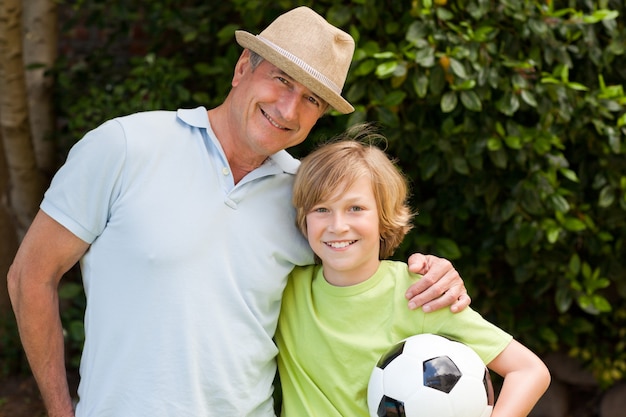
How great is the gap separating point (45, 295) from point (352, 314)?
83 cm

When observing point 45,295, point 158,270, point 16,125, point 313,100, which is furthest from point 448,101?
point 16,125

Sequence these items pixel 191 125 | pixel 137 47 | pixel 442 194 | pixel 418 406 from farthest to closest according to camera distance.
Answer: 1. pixel 137 47
2. pixel 442 194
3. pixel 191 125
4. pixel 418 406

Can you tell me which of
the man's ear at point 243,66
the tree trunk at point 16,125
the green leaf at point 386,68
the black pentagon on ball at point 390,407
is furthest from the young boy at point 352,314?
the tree trunk at point 16,125

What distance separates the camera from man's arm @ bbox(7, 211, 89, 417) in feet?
7.29

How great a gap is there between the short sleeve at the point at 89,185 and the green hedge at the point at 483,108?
1330 mm

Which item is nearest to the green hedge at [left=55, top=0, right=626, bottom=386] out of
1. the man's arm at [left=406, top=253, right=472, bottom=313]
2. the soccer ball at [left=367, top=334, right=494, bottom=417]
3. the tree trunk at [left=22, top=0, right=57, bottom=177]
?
the tree trunk at [left=22, top=0, right=57, bottom=177]

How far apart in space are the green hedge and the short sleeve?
52.4 inches

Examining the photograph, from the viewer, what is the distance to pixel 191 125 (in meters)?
2.34

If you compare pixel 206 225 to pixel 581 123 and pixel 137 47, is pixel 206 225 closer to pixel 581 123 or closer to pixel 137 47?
pixel 581 123

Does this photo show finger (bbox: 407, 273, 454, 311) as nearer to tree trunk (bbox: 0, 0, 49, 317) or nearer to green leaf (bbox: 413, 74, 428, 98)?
green leaf (bbox: 413, 74, 428, 98)

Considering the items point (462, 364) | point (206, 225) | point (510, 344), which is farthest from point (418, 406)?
point (206, 225)

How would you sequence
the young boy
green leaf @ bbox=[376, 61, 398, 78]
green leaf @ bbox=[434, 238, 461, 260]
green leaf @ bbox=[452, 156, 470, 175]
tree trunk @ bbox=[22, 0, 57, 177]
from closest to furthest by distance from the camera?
the young boy
green leaf @ bbox=[376, 61, 398, 78]
green leaf @ bbox=[452, 156, 470, 175]
green leaf @ bbox=[434, 238, 461, 260]
tree trunk @ bbox=[22, 0, 57, 177]

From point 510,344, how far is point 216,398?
0.79 m

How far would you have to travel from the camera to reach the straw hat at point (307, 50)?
2303 millimetres
